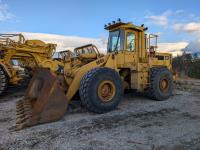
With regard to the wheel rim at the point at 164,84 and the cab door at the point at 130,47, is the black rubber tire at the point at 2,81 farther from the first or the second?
the wheel rim at the point at 164,84

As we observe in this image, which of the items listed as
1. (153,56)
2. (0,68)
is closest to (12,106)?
(0,68)

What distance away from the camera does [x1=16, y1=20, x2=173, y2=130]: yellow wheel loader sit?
6258 mm

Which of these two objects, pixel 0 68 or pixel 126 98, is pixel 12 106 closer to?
pixel 0 68

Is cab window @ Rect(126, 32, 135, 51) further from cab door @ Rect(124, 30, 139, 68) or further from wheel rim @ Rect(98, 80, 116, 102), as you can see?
wheel rim @ Rect(98, 80, 116, 102)

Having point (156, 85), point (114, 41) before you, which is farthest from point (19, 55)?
point (156, 85)

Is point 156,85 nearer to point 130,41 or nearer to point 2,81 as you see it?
point 130,41

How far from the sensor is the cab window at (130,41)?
8578mm

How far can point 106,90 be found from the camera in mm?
7375

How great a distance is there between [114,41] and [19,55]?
13.1 ft

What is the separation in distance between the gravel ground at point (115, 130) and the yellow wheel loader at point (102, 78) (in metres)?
0.31

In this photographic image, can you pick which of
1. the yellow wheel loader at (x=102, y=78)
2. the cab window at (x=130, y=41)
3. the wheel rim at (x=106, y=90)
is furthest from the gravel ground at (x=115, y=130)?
the cab window at (x=130, y=41)

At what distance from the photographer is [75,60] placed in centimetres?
873

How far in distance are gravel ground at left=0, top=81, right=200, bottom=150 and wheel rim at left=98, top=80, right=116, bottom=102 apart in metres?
0.43

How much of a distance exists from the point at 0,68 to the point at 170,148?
23.3ft
